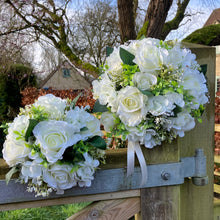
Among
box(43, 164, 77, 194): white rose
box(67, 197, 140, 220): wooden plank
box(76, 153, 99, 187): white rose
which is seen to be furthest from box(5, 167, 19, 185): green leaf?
box(67, 197, 140, 220): wooden plank

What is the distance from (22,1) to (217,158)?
5.09 metres

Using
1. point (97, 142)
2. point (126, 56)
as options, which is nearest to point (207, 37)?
point (126, 56)

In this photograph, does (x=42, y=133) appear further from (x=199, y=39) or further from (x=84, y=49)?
(x=84, y=49)

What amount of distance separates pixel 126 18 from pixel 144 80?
3585 millimetres

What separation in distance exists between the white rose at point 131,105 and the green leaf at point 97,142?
0.40 feet

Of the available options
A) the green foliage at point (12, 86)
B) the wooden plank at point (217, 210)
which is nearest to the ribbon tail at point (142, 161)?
the wooden plank at point (217, 210)

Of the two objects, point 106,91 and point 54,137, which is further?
point 106,91

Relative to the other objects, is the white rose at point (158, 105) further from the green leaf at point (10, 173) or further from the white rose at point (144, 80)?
the green leaf at point (10, 173)

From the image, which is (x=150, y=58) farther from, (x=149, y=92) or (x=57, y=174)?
(x=57, y=174)

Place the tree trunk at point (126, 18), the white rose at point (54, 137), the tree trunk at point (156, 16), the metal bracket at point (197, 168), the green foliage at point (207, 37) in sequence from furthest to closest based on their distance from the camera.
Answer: the green foliage at point (207, 37)
the tree trunk at point (126, 18)
the tree trunk at point (156, 16)
the metal bracket at point (197, 168)
the white rose at point (54, 137)

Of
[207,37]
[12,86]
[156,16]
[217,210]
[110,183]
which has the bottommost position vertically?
[217,210]

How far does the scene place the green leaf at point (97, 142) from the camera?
0.82 meters

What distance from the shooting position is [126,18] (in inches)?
163

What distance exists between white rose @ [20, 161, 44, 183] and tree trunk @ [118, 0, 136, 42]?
3.79m
